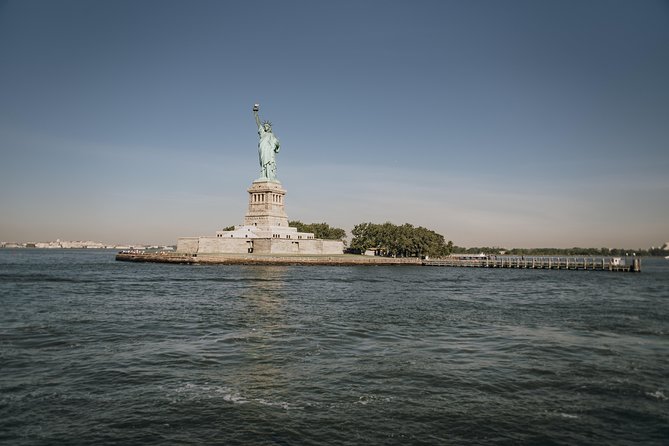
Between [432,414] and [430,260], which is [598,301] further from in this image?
[430,260]

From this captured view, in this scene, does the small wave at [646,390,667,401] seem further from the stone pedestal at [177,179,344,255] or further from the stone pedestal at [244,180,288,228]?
the stone pedestal at [244,180,288,228]

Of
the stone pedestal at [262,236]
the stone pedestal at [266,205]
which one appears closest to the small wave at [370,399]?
the stone pedestal at [262,236]

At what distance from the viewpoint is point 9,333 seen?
24.2 m

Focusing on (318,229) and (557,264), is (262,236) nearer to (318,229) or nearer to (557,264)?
(318,229)

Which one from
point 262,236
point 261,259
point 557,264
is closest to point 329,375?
point 261,259

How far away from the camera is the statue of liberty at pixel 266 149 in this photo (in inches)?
3809

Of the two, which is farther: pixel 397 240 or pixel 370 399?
pixel 397 240

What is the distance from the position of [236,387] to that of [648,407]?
41.3ft

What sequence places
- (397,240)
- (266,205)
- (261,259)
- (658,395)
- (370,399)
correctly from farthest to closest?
(397,240), (266,205), (261,259), (658,395), (370,399)

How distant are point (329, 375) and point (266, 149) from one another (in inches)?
3273

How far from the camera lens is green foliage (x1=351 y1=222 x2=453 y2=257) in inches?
4323

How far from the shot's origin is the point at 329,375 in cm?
1730

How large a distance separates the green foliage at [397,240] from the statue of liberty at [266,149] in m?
27.8

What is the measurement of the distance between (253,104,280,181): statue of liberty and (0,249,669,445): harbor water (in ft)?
213
